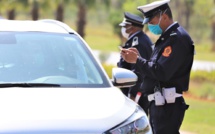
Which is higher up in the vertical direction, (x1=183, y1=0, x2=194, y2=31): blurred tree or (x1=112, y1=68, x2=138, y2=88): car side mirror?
(x1=112, y1=68, x2=138, y2=88): car side mirror

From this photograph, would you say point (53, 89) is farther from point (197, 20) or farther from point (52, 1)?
point (197, 20)

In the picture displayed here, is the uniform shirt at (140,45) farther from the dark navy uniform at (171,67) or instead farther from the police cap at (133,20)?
the dark navy uniform at (171,67)

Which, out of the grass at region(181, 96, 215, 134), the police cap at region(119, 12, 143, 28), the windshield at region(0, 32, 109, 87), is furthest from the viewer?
the grass at region(181, 96, 215, 134)

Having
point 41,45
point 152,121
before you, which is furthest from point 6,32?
point 152,121

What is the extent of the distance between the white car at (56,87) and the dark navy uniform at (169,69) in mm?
525

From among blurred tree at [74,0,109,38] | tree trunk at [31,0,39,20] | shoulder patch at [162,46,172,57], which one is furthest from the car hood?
tree trunk at [31,0,39,20]

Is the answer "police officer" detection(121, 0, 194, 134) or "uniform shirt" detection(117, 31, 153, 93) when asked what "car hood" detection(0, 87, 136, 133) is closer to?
"police officer" detection(121, 0, 194, 134)

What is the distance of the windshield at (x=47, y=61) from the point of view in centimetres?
562

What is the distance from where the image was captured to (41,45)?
20.0 feet

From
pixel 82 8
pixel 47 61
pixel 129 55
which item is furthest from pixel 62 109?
pixel 82 8

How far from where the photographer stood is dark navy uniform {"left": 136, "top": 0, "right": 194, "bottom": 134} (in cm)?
617

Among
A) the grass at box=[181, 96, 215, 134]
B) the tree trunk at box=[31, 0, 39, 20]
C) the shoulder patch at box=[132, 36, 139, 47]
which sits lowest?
the tree trunk at box=[31, 0, 39, 20]

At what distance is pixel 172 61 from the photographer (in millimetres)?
6141

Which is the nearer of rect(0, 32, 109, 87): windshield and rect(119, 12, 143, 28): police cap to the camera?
rect(0, 32, 109, 87): windshield
